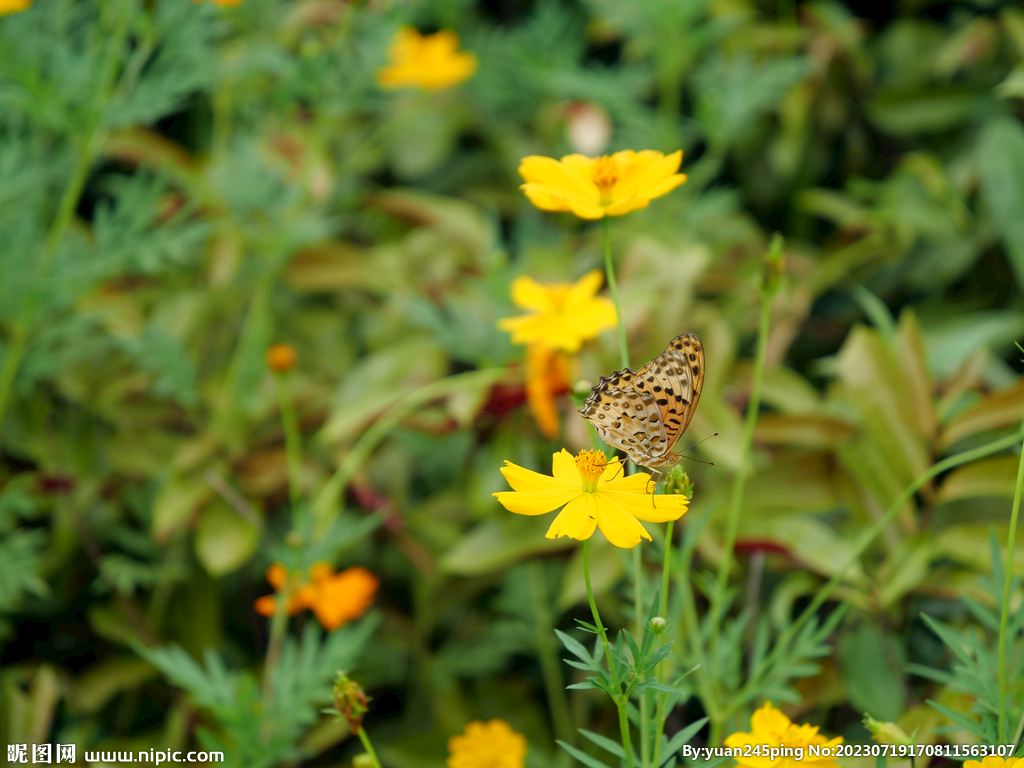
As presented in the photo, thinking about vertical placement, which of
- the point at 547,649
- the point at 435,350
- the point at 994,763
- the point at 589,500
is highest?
the point at 589,500

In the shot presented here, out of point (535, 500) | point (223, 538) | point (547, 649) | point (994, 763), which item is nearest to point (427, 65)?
point (223, 538)

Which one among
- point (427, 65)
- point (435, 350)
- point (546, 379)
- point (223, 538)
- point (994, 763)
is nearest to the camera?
point (994, 763)

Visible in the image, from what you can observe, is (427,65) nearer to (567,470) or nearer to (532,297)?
(532,297)

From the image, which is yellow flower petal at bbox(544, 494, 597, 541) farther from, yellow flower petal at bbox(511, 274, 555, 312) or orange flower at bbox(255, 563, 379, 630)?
orange flower at bbox(255, 563, 379, 630)

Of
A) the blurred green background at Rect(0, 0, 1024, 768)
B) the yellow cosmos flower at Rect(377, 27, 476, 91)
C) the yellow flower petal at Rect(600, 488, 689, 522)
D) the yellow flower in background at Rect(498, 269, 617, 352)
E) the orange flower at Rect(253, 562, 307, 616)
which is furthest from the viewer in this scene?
the yellow cosmos flower at Rect(377, 27, 476, 91)

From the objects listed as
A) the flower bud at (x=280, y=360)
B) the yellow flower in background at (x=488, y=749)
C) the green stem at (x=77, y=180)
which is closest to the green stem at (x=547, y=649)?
the yellow flower in background at (x=488, y=749)

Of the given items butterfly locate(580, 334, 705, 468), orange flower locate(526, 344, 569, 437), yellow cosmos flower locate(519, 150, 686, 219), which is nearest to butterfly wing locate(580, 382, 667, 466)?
butterfly locate(580, 334, 705, 468)

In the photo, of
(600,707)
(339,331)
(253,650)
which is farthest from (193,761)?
(339,331)
